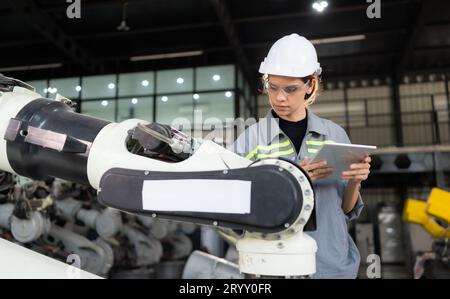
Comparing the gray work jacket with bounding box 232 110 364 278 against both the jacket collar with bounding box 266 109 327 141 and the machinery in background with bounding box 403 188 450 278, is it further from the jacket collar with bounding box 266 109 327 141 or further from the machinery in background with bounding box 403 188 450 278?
the machinery in background with bounding box 403 188 450 278

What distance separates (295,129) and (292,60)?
29 centimetres

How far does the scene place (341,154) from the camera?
3.54 ft

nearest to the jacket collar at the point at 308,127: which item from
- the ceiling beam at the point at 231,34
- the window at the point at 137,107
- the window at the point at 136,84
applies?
the ceiling beam at the point at 231,34

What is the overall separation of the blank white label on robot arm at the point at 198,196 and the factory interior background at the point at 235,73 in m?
5.09

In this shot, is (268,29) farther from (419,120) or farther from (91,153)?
(91,153)

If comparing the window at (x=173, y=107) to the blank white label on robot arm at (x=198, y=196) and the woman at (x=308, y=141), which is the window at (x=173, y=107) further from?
the blank white label on robot arm at (x=198, y=196)

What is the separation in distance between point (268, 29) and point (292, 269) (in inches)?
340

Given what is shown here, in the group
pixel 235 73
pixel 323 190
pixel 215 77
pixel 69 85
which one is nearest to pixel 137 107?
pixel 69 85

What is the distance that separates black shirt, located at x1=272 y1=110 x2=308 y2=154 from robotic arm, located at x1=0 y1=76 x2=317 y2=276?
2.38 feet

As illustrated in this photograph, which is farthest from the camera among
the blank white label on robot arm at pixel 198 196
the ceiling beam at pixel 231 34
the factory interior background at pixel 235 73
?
the ceiling beam at pixel 231 34

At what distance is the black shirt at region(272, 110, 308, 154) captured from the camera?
1.42m

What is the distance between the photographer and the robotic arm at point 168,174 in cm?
57

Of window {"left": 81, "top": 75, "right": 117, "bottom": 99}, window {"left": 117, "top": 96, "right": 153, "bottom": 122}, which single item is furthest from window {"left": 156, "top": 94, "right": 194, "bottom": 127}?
window {"left": 81, "top": 75, "right": 117, "bottom": 99}

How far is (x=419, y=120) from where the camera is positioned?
440 inches
